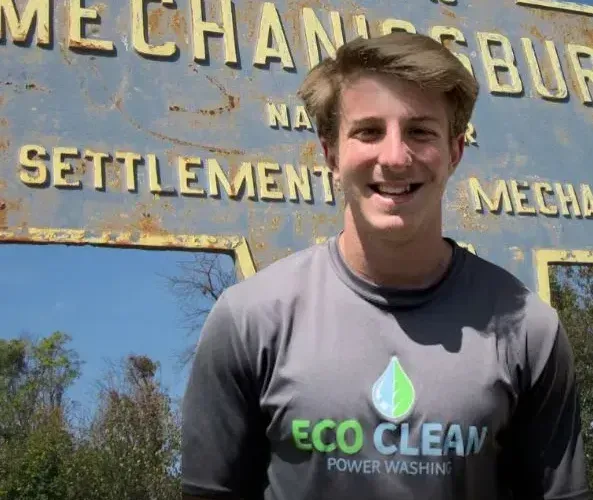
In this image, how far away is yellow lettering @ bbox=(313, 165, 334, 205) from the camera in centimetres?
434

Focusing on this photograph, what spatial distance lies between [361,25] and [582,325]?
28.3ft

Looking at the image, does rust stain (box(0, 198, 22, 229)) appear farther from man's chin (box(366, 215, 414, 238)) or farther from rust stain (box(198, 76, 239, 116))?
man's chin (box(366, 215, 414, 238))

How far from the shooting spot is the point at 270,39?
448 cm

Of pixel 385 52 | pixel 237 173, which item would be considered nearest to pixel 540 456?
pixel 385 52

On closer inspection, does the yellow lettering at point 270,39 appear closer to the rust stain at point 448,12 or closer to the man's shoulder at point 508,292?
the rust stain at point 448,12

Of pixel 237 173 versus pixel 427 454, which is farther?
pixel 237 173

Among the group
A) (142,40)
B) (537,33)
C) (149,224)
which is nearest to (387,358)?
(149,224)

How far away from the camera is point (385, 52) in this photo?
5.12 ft

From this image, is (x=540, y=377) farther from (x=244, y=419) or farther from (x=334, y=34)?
(x=334, y=34)

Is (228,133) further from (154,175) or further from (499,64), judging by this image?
(499,64)

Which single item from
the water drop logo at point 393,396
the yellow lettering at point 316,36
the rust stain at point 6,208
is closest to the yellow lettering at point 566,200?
the yellow lettering at point 316,36

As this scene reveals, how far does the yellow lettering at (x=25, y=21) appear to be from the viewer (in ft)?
13.2

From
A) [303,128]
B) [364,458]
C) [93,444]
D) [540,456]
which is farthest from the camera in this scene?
[93,444]

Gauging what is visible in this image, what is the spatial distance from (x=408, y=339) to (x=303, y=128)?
2955 mm
